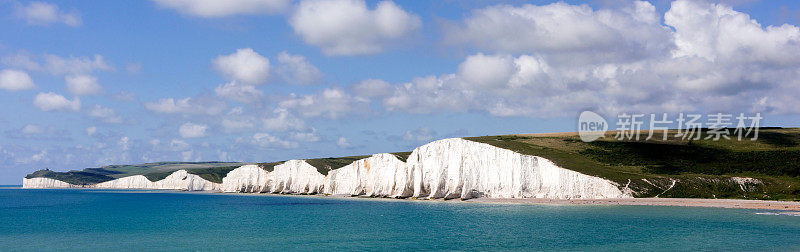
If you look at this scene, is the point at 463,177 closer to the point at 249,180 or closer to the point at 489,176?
the point at 489,176

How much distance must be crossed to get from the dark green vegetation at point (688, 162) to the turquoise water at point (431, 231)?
49.6 feet

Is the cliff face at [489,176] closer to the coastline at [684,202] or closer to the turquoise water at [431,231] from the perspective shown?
the coastline at [684,202]

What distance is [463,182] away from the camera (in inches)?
3489

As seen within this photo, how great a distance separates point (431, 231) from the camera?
45156 mm

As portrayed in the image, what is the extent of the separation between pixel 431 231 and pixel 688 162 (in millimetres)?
62408

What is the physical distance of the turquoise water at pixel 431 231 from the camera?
122 ft

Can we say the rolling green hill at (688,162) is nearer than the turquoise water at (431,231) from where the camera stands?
No

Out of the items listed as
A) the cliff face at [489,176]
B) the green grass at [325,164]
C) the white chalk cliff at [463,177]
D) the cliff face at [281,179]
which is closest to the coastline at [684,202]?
the cliff face at [489,176]

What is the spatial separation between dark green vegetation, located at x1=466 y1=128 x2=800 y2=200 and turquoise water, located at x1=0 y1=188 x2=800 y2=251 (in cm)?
1512

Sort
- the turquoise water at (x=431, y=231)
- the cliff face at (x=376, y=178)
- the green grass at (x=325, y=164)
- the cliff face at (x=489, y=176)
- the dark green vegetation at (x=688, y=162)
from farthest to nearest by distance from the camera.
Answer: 1. the green grass at (x=325, y=164)
2. the cliff face at (x=376, y=178)
3. the cliff face at (x=489, y=176)
4. the dark green vegetation at (x=688, y=162)
5. the turquoise water at (x=431, y=231)

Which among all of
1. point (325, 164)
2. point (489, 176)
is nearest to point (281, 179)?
point (325, 164)

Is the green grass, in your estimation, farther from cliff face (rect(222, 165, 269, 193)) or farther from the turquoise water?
the turquoise water

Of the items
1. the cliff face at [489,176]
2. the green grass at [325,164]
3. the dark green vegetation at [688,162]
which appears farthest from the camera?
the green grass at [325,164]

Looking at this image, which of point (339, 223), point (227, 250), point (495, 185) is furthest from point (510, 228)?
point (495, 185)
